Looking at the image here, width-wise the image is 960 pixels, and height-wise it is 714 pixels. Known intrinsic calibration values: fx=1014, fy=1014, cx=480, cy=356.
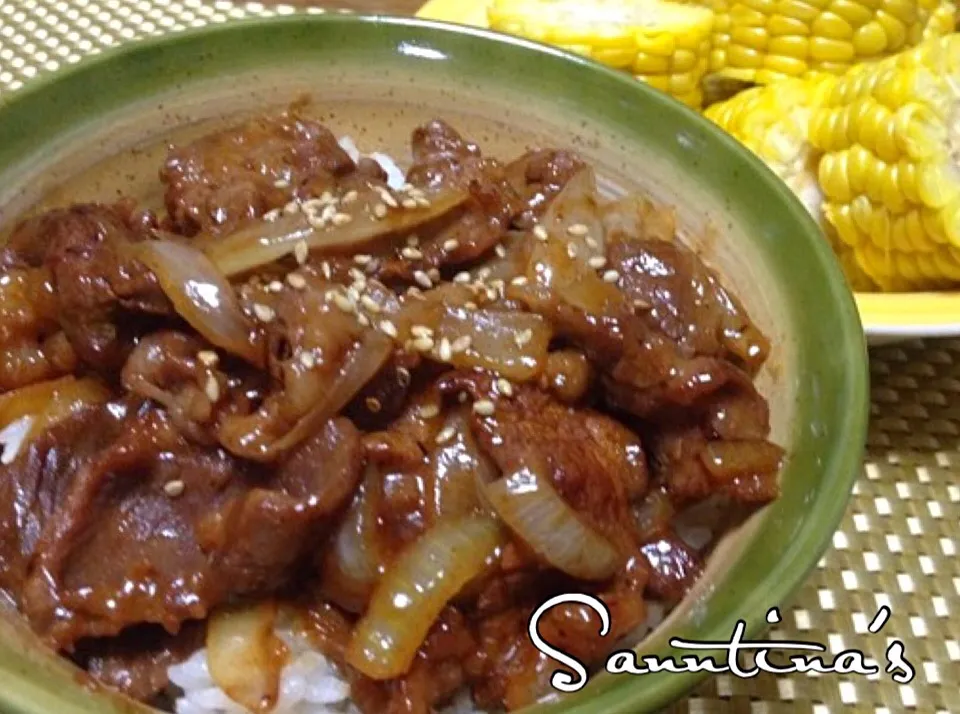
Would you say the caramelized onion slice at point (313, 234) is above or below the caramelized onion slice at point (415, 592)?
above

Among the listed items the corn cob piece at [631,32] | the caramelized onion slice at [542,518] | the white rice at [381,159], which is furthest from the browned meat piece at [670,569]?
the corn cob piece at [631,32]

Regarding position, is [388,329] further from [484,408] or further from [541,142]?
[541,142]

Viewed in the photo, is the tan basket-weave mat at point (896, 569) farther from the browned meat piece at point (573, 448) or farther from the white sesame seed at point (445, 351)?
the white sesame seed at point (445, 351)

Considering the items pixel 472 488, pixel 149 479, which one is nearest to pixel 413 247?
pixel 472 488

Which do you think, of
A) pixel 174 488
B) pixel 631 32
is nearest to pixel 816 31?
pixel 631 32

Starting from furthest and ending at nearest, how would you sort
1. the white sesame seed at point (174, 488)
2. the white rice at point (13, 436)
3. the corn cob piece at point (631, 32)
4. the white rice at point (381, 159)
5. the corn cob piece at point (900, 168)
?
the corn cob piece at point (631, 32) → the corn cob piece at point (900, 168) → the white rice at point (381, 159) → the white rice at point (13, 436) → the white sesame seed at point (174, 488)

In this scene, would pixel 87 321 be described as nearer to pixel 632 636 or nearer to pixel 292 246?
pixel 292 246

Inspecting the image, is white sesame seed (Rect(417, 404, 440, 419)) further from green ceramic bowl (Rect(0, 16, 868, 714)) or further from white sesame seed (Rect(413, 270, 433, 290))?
green ceramic bowl (Rect(0, 16, 868, 714))
